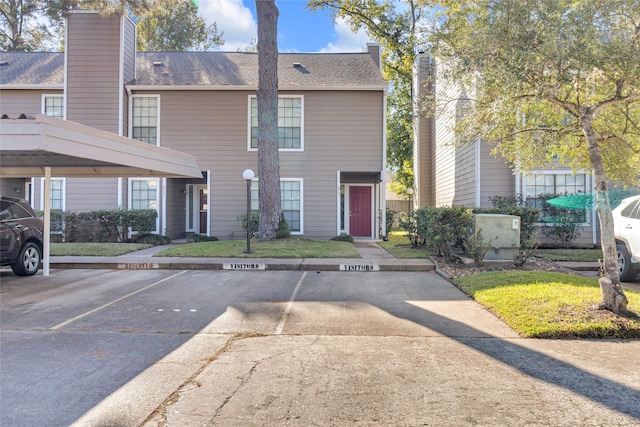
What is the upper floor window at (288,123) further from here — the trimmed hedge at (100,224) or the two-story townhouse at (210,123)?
the trimmed hedge at (100,224)

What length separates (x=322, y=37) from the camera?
63.8 ft

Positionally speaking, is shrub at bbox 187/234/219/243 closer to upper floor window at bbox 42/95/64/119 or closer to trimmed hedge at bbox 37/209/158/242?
trimmed hedge at bbox 37/209/158/242

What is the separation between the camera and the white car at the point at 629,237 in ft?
24.8

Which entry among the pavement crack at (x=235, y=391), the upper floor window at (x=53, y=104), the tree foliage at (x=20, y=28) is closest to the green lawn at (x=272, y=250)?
the pavement crack at (x=235, y=391)

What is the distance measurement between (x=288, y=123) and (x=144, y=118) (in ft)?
18.1

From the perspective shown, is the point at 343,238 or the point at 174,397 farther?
the point at 343,238

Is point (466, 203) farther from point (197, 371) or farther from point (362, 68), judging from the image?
point (197, 371)

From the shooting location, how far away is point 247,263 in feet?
32.1

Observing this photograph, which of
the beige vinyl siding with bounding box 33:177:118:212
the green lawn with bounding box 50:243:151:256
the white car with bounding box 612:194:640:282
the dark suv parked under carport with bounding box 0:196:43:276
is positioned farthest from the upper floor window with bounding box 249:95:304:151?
the white car with bounding box 612:194:640:282

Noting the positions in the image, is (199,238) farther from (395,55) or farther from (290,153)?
(395,55)

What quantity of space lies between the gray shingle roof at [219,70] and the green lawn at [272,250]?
6241 millimetres

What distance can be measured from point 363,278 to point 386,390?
5.21 m

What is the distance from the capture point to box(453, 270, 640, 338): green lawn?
15.9 ft

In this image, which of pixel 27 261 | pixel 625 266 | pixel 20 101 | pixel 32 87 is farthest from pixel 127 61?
pixel 625 266
